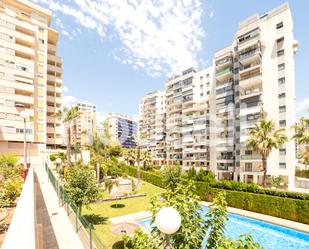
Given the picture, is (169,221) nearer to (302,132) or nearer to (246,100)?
(302,132)

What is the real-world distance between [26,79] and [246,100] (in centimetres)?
5045

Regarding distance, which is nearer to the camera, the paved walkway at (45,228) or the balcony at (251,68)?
the paved walkway at (45,228)

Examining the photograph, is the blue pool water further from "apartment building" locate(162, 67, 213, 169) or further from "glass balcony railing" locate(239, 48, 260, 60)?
"apartment building" locate(162, 67, 213, 169)

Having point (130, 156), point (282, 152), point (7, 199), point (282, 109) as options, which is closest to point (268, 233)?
point (7, 199)

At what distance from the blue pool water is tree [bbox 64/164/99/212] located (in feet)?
21.6

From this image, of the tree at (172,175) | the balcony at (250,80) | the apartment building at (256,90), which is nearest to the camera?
the tree at (172,175)

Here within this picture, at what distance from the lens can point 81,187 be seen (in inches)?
749

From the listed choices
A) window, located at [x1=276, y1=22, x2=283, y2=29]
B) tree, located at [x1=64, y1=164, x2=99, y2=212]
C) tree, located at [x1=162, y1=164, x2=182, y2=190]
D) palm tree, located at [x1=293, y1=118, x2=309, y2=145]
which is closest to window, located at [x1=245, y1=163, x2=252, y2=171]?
palm tree, located at [x1=293, y1=118, x2=309, y2=145]

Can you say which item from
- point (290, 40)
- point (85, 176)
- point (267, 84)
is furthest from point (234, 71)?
point (85, 176)

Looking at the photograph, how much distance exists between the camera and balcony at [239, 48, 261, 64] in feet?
148

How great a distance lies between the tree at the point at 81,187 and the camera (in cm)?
1852

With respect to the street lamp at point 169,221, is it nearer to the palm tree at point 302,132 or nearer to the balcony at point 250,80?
the palm tree at point 302,132

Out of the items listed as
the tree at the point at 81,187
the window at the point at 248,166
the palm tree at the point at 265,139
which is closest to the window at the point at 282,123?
the palm tree at the point at 265,139

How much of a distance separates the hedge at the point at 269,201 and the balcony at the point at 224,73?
31042 millimetres
